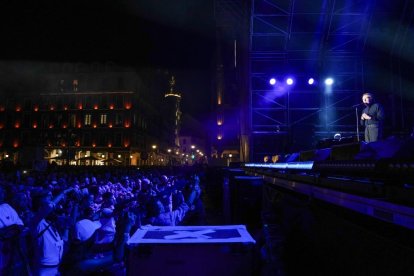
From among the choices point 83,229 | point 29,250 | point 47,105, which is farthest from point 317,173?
point 47,105

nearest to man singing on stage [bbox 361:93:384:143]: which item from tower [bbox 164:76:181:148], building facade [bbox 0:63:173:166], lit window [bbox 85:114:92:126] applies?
building facade [bbox 0:63:173:166]

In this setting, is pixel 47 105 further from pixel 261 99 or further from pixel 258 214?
pixel 258 214

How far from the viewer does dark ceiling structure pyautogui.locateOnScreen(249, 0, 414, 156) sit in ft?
50.4

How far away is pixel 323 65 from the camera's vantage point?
1720cm

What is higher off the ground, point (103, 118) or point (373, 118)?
point (103, 118)

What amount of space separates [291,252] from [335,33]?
49.7ft

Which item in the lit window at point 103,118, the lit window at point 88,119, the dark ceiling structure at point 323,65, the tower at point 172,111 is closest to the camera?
the dark ceiling structure at point 323,65

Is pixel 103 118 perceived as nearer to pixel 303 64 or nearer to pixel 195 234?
pixel 303 64

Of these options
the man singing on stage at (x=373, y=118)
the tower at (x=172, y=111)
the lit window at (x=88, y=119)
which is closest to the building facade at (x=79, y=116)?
the lit window at (x=88, y=119)

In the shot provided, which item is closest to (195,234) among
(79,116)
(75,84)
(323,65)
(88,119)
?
(323,65)

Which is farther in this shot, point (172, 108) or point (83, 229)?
point (172, 108)

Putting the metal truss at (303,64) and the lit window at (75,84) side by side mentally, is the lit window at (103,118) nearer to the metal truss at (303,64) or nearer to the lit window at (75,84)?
the lit window at (75,84)

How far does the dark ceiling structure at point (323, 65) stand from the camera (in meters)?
15.4

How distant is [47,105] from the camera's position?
242 ft
